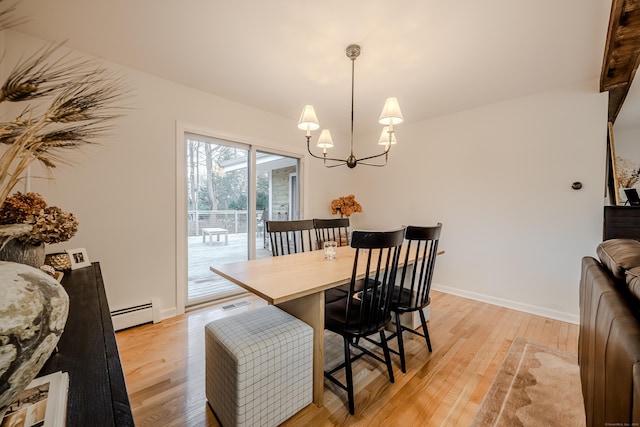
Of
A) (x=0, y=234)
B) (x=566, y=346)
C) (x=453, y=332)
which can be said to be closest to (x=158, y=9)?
(x=0, y=234)

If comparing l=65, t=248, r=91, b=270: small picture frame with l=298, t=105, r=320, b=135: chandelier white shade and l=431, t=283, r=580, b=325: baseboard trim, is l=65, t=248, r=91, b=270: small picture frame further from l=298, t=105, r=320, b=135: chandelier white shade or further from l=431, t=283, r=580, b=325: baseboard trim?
l=431, t=283, r=580, b=325: baseboard trim

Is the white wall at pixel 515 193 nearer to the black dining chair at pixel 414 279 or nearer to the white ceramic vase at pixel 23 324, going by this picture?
the black dining chair at pixel 414 279

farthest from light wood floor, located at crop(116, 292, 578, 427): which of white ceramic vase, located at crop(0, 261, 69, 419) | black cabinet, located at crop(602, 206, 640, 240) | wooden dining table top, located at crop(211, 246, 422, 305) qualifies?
white ceramic vase, located at crop(0, 261, 69, 419)

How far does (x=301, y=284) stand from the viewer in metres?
1.44

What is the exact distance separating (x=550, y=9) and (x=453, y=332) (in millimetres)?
2535

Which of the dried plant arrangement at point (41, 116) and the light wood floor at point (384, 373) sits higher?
the dried plant arrangement at point (41, 116)

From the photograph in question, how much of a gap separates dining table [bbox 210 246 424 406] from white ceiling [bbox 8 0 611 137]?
1692 mm

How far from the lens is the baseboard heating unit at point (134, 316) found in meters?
2.41

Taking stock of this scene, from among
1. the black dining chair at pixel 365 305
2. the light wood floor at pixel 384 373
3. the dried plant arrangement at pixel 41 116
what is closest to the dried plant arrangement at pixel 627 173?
the light wood floor at pixel 384 373

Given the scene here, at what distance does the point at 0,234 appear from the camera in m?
0.65

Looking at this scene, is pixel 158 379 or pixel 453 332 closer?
pixel 158 379

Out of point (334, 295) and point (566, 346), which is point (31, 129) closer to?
point (334, 295)

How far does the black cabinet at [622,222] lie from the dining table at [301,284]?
240cm

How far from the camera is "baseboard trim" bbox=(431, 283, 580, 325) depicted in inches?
107
